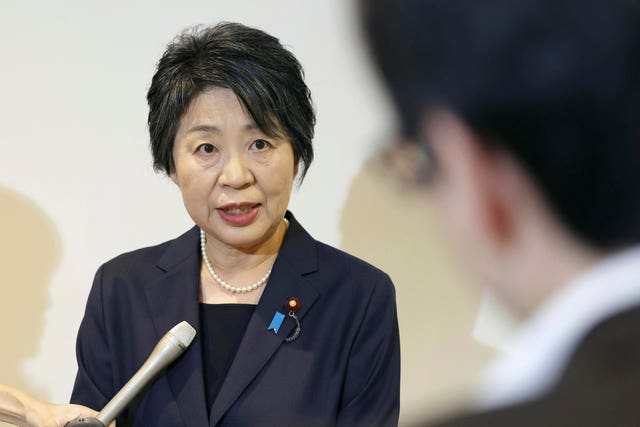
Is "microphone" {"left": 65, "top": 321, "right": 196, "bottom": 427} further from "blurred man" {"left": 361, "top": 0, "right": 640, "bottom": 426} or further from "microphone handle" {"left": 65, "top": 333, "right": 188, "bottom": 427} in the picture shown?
"blurred man" {"left": 361, "top": 0, "right": 640, "bottom": 426}

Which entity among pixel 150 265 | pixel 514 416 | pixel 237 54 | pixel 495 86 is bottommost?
pixel 514 416

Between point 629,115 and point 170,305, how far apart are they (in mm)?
1225

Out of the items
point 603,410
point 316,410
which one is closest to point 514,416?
point 603,410

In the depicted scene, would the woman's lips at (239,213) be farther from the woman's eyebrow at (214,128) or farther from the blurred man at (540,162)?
the blurred man at (540,162)

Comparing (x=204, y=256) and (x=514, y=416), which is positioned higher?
(x=204, y=256)

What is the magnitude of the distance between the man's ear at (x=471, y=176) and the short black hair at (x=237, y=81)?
1069 mm

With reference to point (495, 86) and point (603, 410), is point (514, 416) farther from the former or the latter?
point (495, 86)

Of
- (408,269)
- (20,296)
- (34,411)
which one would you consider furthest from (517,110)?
(20,296)

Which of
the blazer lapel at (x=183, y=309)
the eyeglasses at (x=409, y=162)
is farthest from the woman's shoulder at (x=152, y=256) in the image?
the eyeglasses at (x=409, y=162)

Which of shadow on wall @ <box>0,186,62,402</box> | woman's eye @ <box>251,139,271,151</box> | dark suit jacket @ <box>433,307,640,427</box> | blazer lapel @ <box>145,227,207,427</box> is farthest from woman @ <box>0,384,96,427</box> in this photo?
dark suit jacket @ <box>433,307,640,427</box>

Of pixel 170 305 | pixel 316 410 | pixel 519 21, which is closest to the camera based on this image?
pixel 519 21

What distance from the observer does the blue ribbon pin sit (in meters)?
1.51

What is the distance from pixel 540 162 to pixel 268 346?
1.13 metres

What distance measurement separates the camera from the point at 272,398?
4.77 feet
